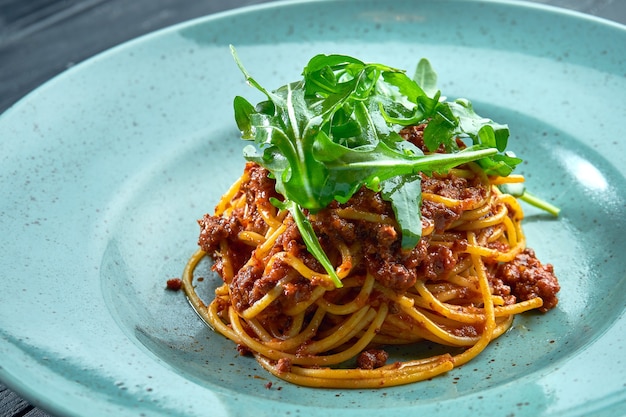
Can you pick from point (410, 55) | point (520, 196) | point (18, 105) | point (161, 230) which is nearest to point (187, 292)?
point (161, 230)

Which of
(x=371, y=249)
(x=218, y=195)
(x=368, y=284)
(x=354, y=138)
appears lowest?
(x=368, y=284)

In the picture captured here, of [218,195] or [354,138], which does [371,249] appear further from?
[218,195]

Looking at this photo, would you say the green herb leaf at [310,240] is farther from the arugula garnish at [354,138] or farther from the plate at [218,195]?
the plate at [218,195]

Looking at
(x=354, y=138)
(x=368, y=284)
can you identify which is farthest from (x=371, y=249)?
(x=354, y=138)

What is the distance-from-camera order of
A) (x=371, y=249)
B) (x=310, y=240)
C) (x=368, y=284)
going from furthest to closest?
1. (x=368, y=284)
2. (x=371, y=249)
3. (x=310, y=240)

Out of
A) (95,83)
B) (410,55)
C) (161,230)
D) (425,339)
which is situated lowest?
(425,339)

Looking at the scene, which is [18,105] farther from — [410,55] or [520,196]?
[520,196]

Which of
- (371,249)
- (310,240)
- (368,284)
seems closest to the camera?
(310,240)
